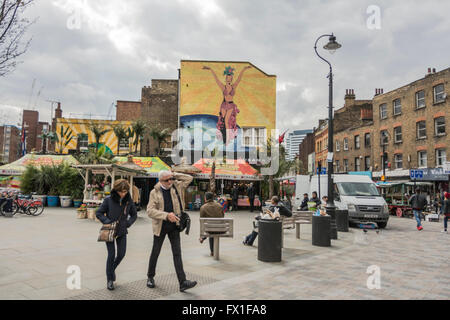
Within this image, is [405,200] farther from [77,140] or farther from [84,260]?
[77,140]

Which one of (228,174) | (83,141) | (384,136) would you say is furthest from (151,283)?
(384,136)

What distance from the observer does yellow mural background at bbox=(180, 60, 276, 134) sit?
30875mm

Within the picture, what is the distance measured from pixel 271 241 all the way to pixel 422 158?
90.8ft

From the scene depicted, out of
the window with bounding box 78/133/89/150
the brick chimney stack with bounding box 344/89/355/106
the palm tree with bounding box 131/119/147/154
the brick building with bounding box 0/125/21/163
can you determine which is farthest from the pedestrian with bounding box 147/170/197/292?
the brick building with bounding box 0/125/21/163

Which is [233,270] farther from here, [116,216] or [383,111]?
[383,111]

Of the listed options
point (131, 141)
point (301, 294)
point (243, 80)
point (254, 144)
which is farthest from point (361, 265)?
point (131, 141)

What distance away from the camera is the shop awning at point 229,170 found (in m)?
23.5

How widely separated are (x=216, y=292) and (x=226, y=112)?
2703 centimetres

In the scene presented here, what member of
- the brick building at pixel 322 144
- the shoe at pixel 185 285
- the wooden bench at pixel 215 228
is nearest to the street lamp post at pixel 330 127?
the wooden bench at pixel 215 228

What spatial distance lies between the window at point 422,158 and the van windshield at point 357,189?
1701 centimetres

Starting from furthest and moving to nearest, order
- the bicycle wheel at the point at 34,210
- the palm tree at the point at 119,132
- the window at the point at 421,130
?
the palm tree at the point at 119,132 < the window at the point at 421,130 < the bicycle wheel at the point at 34,210

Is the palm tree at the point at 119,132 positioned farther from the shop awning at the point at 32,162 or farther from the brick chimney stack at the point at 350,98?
the brick chimney stack at the point at 350,98

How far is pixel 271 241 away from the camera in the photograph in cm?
675
